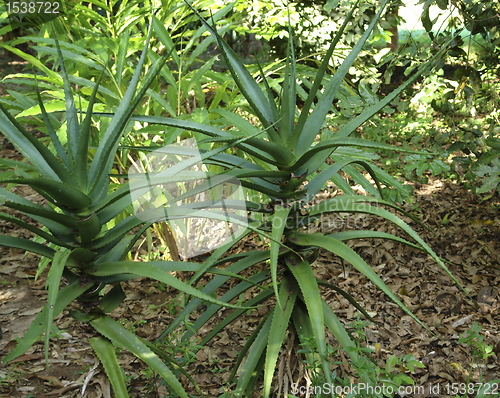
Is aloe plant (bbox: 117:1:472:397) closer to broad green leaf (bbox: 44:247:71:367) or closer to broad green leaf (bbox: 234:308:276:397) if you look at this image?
broad green leaf (bbox: 234:308:276:397)

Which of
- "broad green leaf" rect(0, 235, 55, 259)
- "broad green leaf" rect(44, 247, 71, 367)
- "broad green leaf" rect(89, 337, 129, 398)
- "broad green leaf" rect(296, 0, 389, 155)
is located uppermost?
"broad green leaf" rect(296, 0, 389, 155)

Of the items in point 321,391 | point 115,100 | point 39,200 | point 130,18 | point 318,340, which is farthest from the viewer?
point 39,200

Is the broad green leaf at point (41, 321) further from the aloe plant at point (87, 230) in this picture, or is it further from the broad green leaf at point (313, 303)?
the broad green leaf at point (313, 303)

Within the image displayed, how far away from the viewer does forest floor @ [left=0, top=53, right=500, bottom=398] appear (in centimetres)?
195

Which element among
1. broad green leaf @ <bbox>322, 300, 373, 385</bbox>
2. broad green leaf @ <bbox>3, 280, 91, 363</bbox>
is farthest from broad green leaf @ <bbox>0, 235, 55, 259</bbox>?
broad green leaf @ <bbox>322, 300, 373, 385</bbox>

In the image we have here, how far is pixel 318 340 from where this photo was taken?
1.12 meters

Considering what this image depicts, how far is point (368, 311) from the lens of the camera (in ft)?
8.09

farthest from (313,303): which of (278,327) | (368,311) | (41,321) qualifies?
(368,311)

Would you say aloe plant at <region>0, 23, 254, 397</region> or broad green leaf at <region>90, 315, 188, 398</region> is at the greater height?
aloe plant at <region>0, 23, 254, 397</region>

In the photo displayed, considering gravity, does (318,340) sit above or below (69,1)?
below

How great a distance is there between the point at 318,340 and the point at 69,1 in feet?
8.67

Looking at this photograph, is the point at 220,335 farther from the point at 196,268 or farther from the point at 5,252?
the point at 5,252

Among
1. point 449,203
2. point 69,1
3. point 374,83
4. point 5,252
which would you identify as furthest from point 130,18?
point 449,203

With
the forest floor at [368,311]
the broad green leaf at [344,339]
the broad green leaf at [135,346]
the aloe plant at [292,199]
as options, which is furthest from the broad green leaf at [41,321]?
the broad green leaf at [344,339]
